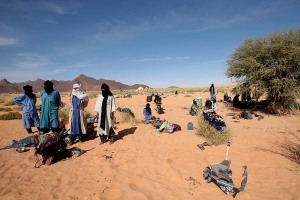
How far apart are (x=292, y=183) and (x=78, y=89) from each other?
620 centimetres

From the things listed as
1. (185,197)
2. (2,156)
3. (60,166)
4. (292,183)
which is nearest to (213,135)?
(292,183)

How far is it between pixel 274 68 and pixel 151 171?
11.0 m

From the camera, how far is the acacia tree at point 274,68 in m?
12.0

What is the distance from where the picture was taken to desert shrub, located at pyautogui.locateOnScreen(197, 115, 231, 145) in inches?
263

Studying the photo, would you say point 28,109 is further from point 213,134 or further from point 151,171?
point 213,134

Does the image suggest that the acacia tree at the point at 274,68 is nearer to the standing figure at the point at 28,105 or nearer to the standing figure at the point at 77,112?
the standing figure at the point at 77,112

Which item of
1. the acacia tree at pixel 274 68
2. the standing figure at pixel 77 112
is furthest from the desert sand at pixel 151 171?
the acacia tree at pixel 274 68

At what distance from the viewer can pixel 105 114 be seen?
22.8 feet

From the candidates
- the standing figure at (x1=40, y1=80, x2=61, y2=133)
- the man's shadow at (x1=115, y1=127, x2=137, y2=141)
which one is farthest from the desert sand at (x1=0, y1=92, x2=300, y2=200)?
the standing figure at (x1=40, y1=80, x2=61, y2=133)

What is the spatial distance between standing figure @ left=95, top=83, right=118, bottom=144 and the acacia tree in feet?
32.6

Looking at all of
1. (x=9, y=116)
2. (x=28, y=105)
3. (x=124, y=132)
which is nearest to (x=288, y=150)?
(x=124, y=132)

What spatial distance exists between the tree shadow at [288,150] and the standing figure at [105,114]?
4.70 metres

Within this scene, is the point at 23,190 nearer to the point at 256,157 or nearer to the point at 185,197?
the point at 185,197

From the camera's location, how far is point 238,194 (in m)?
3.83
